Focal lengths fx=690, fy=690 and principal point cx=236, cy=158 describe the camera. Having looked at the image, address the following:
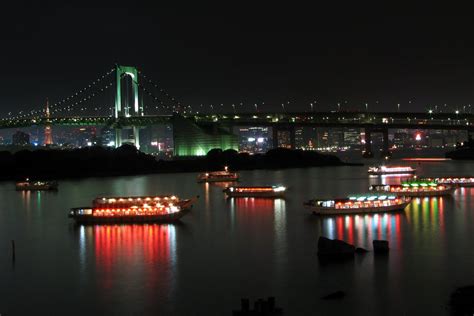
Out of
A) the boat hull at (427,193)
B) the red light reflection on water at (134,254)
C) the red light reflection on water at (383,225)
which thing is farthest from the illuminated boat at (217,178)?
the red light reflection on water at (134,254)

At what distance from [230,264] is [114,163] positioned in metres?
24.3

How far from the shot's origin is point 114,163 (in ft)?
109

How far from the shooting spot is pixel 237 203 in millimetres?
17844

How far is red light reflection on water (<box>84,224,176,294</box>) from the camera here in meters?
9.06

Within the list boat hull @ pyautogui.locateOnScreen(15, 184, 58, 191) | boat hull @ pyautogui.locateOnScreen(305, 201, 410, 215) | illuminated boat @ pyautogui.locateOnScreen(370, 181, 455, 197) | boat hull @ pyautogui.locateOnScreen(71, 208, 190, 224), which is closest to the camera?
boat hull @ pyautogui.locateOnScreen(71, 208, 190, 224)

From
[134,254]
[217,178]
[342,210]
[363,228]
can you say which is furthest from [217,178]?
[134,254]

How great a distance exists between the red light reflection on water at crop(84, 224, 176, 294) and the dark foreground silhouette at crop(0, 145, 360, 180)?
17.9 metres

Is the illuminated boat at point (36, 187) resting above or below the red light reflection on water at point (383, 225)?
above

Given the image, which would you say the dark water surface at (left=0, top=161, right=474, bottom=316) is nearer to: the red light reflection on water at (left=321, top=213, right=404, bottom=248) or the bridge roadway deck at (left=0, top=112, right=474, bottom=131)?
the red light reflection on water at (left=321, top=213, right=404, bottom=248)

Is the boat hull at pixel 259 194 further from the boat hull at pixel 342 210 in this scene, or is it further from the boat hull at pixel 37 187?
the boat hull at pixel 37 187

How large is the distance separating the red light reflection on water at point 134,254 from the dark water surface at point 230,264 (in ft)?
0.06

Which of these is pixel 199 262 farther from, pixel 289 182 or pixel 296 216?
pixel 289 182

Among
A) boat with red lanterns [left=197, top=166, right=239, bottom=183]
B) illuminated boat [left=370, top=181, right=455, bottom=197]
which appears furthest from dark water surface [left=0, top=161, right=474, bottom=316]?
boat with red lanterns [left=197, top=166, right=239, bottom=183]

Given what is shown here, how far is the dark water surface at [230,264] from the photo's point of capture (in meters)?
7.88
